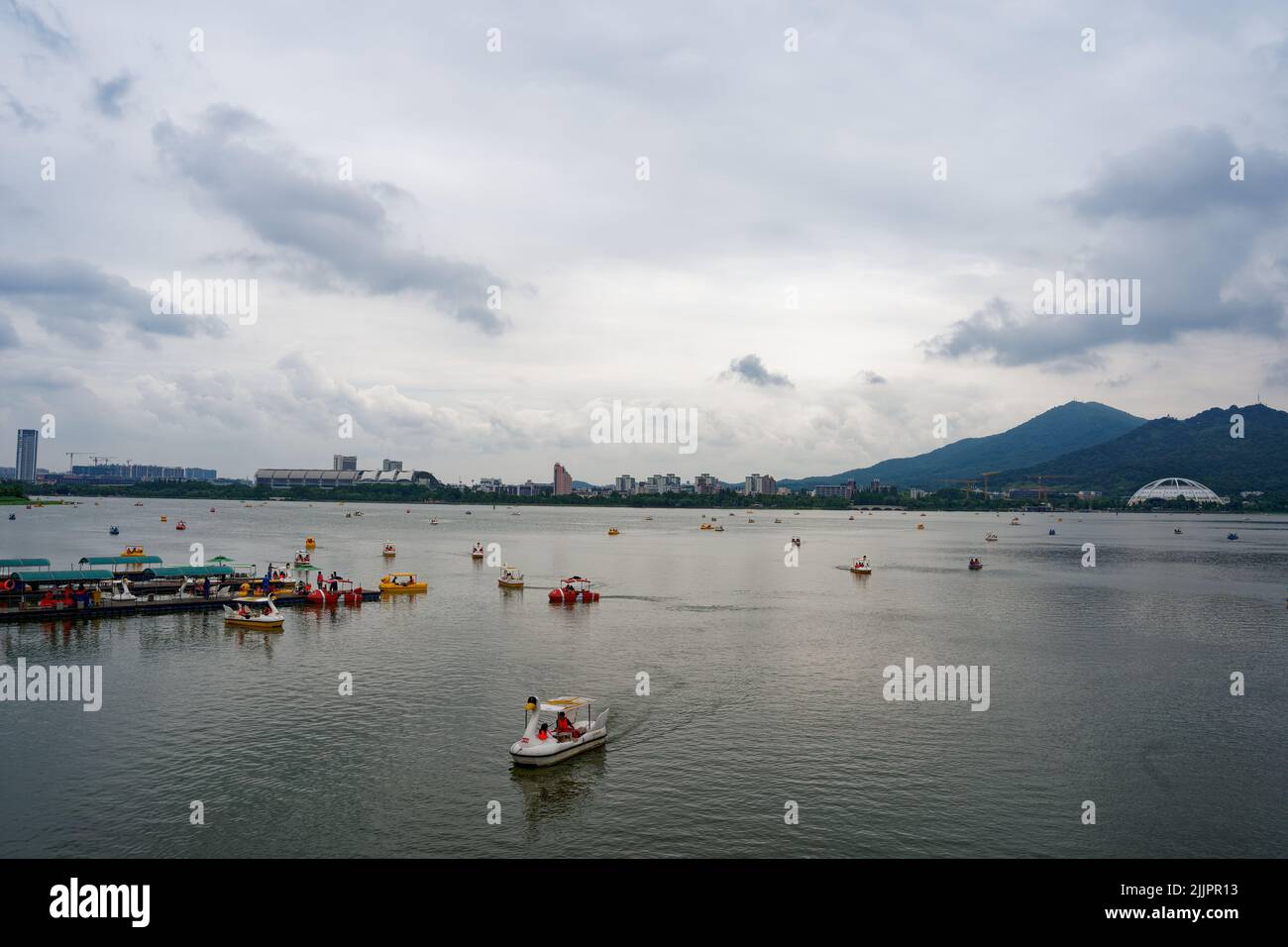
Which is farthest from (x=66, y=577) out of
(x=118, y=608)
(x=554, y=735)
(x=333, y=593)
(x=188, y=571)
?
(x=554, y=735)

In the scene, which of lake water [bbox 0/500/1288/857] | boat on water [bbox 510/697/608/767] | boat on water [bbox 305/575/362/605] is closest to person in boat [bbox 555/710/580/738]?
boat on water [bbox 510/697/608/767]

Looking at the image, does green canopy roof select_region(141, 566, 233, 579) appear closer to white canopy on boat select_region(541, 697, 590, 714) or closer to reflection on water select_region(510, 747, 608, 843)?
white canopy on boat select_region(541, 697, 590, 714)

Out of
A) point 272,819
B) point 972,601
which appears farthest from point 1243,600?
point 272,819

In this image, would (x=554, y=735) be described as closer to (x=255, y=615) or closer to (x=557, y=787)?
(x=557, y=787)

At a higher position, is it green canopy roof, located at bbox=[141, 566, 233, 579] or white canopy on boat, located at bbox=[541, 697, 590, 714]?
green canopy roof, located at bbox=[141, 566, 233, 579]
